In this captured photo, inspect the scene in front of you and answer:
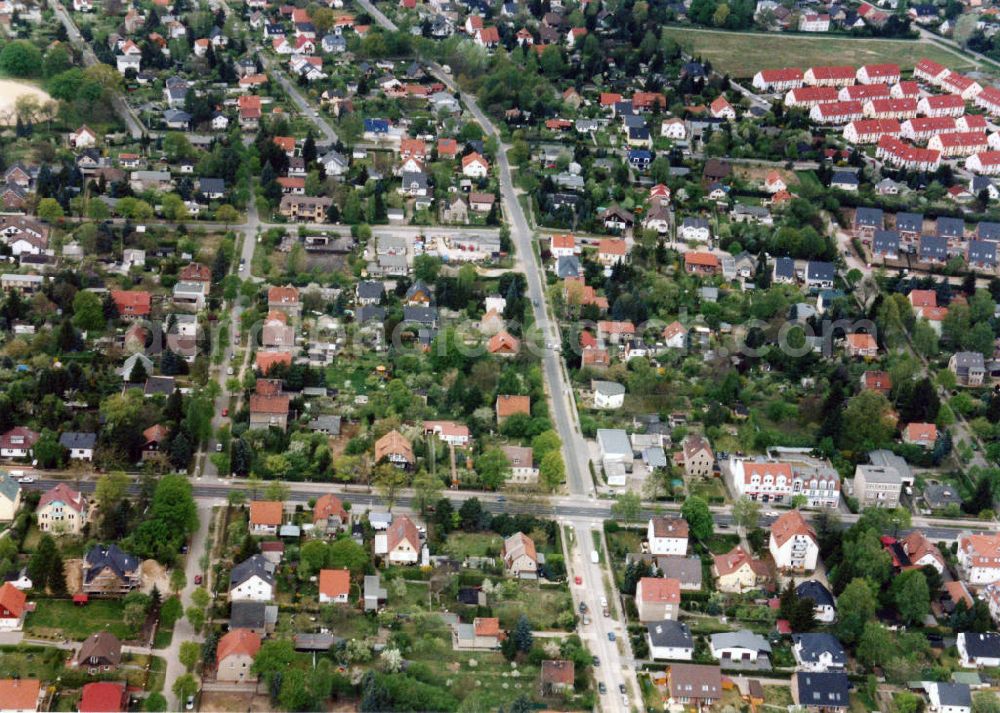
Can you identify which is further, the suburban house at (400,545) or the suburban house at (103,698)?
the suburban house at (400,545)

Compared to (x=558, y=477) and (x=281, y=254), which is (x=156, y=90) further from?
(x=558, y=477)

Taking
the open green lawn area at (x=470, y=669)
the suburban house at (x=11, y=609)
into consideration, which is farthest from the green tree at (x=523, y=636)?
the suburban house at (x=11, y=609)

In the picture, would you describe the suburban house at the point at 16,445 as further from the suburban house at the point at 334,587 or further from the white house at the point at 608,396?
the white house at the point at 608,396

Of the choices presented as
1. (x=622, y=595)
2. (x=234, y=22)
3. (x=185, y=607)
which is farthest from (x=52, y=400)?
(x=234, y=22)

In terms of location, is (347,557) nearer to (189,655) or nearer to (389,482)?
(389,482)

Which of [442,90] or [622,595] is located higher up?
[622,595]

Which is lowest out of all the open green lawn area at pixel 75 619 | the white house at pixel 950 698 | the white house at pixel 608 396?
the white house at pixel 608 396
